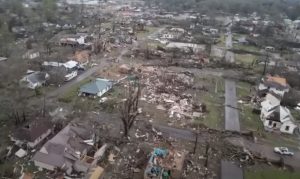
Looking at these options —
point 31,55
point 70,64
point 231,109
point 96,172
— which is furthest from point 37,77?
point 231,109

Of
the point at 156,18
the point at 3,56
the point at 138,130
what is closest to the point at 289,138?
the point at 138,130

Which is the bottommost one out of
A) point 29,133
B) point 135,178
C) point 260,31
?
point 135,178

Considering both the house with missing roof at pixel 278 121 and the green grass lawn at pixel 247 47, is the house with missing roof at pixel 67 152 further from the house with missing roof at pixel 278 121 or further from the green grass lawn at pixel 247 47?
the green grass lawn at pixel 247 47

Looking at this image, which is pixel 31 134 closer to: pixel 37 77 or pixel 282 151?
pixel 37 77

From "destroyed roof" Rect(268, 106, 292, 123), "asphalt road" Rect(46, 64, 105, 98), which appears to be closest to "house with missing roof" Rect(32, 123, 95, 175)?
"asphalt road" Rect(46, 64, 105, 98)

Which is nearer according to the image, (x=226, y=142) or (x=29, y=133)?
(x=29, y=133)

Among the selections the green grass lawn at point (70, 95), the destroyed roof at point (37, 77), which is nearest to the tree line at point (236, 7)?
the green grass lawn at point (70, 95)

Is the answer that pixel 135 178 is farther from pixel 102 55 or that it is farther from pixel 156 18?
pixel 156 18
